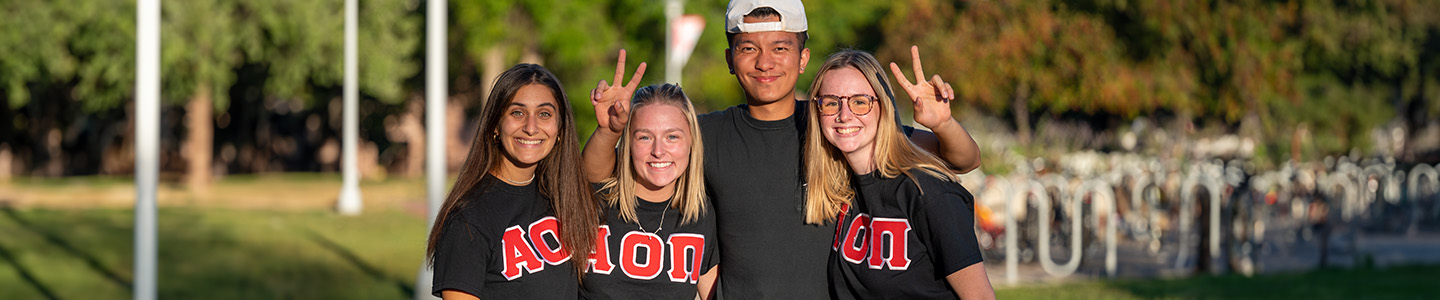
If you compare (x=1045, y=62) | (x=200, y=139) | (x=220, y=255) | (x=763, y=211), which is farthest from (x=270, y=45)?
(x=763, y=211)

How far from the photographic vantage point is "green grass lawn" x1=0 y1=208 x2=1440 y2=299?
11148mm

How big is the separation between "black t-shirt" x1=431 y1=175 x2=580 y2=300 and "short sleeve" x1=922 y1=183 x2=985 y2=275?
39.3 inches

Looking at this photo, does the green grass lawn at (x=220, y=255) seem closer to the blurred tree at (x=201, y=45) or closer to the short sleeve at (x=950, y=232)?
the blurred tree at (x=201, y=45)

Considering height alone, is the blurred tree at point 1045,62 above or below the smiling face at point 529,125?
above

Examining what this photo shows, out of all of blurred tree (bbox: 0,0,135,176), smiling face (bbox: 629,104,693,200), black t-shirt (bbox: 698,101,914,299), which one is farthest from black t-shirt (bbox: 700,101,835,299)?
blurred tree (bbox: 0,0,135,176)

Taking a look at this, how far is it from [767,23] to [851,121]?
16.3 inches

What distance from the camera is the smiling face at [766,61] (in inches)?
157

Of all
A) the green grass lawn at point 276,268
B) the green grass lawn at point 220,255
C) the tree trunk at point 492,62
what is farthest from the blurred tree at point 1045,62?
the tree trunk at point 492,62

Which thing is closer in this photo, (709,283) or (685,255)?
(685,255)

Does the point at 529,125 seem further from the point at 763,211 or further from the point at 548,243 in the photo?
the point at 763,211

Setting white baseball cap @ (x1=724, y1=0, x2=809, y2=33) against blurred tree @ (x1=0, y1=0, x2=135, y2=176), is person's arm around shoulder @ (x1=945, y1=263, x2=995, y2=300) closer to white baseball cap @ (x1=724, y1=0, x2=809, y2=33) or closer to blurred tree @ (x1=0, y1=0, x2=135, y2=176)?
white baseball cap @ (x1=724, y1=0, x2=809, y2=33)

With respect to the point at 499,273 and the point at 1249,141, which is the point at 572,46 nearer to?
the point at 1249,141

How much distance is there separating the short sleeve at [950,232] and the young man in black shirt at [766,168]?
0.31 m

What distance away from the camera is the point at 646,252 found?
3.85 m
